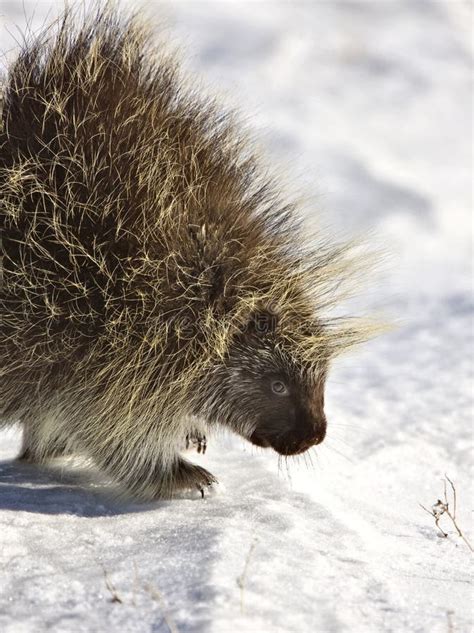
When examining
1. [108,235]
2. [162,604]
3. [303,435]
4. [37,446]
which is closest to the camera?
[162,604]

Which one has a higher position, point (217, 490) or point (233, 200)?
point (233, 200)

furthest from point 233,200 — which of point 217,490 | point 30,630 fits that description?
point 30,630

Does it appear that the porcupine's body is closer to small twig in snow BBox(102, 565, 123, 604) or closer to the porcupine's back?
the porcupine's back

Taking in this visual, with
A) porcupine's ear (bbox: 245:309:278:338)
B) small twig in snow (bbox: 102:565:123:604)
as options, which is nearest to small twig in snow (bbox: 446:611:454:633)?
small twig in snow (bbox: 102:565:123:604)

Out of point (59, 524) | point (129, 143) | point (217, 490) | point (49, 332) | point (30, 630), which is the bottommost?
point (30, 630)

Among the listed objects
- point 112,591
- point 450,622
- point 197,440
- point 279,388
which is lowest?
point 112,591

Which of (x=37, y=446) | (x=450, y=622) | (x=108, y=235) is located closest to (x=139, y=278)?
(x=108, y=235)

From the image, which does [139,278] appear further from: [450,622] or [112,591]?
[450,622]

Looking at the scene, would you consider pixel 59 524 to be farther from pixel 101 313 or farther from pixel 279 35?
pixel 279 35
